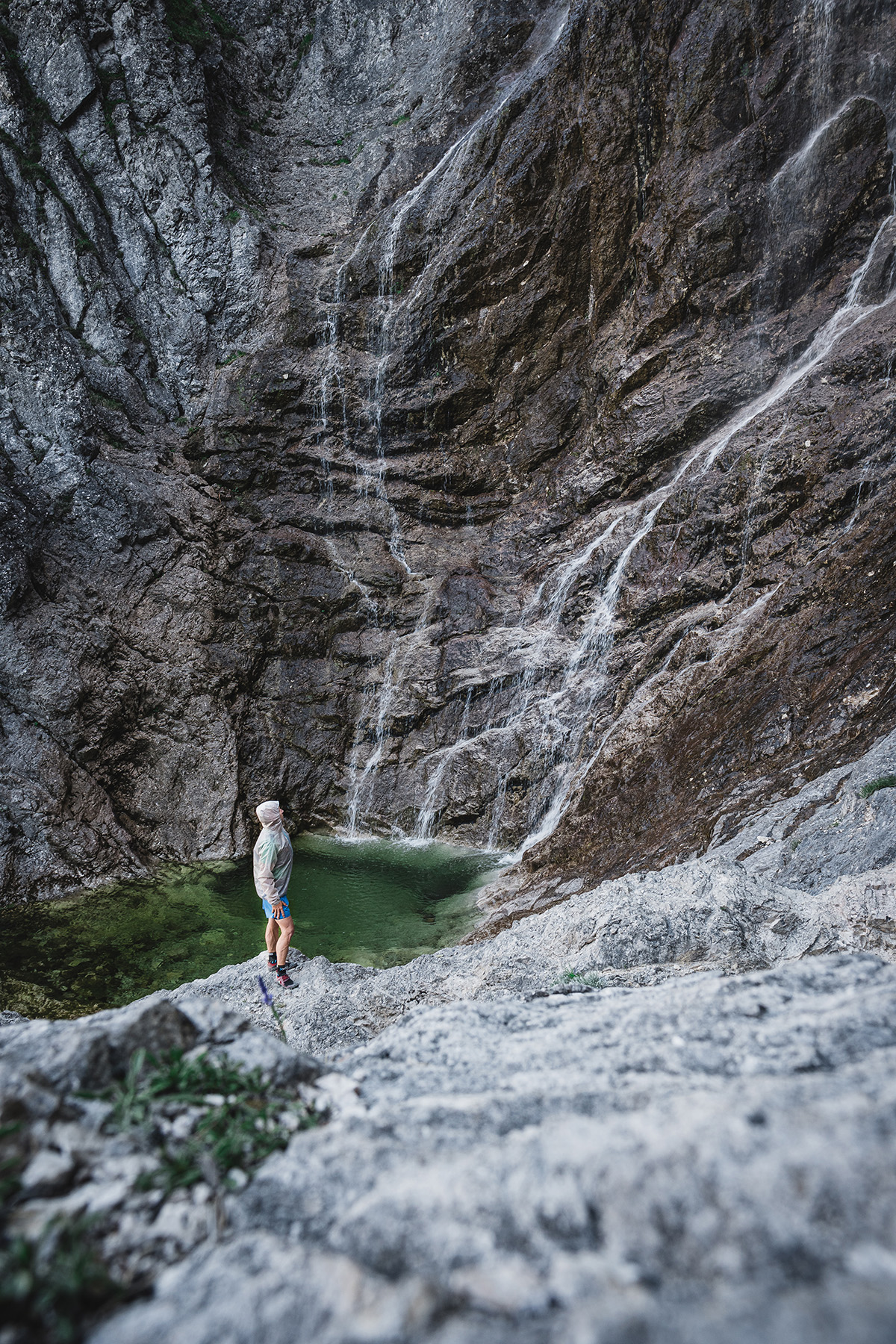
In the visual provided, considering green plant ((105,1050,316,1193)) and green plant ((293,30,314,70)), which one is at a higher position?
green plant ((293,30,314,70))

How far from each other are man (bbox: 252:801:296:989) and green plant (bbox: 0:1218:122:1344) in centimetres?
483

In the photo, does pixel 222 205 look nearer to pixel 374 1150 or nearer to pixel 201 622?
pixel 201 622

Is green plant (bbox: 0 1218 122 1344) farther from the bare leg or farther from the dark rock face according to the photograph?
the dark rock face

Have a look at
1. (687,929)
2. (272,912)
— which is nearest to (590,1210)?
(687,929)

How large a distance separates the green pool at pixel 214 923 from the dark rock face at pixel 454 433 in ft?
2.55

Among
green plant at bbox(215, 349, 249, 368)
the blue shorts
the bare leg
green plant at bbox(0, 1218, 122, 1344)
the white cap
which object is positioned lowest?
the bare leg

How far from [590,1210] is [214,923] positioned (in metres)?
9.41

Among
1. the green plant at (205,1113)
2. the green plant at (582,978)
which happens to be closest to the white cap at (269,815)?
the green plant at (582,978)

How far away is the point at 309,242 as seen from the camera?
16.9m

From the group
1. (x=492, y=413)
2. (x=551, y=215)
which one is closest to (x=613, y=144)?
(x=551, y=215)

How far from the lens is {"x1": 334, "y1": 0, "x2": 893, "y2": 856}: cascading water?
11016mm

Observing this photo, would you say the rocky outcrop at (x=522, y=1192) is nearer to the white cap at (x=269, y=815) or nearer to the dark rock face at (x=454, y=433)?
the white cap at (x=269, y=815)

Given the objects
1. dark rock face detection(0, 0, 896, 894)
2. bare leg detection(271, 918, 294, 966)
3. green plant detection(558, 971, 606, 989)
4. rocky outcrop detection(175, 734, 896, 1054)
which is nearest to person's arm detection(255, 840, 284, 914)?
bare leg detection(271, 918, 294, 966)

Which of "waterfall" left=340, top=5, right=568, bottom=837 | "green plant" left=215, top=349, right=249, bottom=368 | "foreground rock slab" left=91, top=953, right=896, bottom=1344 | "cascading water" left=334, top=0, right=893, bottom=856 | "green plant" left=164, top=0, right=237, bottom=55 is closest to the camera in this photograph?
"foreground rock slab" left=91, top=953, right=896, bottom=1344
